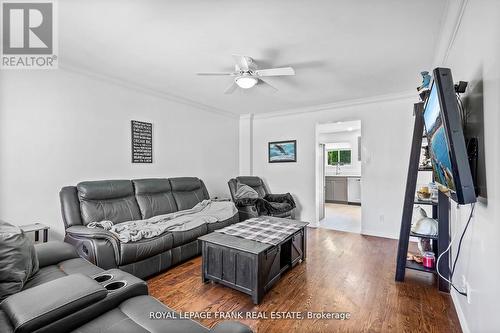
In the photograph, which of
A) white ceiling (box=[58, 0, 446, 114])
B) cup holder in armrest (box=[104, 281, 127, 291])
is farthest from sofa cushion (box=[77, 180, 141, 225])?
cup holder in armrest (box=[104, 281, 127, 291])

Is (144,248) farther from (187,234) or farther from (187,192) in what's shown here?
(187,192)

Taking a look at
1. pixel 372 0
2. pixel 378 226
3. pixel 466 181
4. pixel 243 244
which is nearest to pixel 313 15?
pixel 372 0

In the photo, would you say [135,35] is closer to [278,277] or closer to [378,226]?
[278,277]

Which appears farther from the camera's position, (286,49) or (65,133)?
(65,133)

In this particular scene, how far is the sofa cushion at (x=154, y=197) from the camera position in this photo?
3.31 meters

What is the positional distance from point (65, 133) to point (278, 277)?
3.08 meters

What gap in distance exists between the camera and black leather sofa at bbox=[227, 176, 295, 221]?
414 cm

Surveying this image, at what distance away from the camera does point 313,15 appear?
74.7 inches

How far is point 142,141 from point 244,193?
2.05m

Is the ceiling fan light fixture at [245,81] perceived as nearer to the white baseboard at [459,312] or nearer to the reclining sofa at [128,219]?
the reclining sofa at [128,219]

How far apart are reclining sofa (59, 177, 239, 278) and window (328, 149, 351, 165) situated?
17.2ft

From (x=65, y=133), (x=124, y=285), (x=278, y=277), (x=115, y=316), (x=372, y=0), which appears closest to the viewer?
(x=115, y=316)

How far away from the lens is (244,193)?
4.56 metres

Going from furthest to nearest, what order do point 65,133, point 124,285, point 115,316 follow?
point 65,133 < point 124,285 < point 115,316
